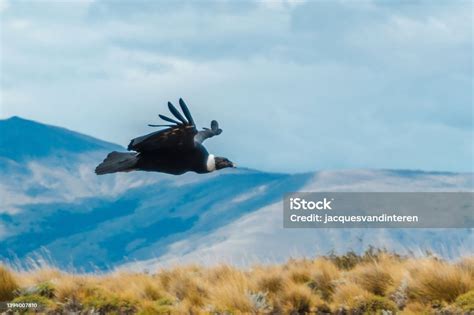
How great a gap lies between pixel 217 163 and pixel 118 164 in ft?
9.18

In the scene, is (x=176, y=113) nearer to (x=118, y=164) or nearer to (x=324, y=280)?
(x=118, y=164)

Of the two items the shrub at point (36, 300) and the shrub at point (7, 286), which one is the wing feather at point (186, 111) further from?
the shrub at point (7, 286)

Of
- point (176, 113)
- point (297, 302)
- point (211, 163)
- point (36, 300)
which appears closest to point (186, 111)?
point (176, 113)

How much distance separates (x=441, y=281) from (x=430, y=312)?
0.79m

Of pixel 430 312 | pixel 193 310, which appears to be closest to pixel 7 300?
pixel 193 310

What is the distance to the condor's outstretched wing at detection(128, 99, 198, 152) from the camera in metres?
15.0

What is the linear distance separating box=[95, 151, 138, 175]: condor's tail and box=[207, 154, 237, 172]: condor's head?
1344 mm

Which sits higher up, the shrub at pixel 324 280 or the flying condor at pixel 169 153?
the flying condor at pixel 169 153

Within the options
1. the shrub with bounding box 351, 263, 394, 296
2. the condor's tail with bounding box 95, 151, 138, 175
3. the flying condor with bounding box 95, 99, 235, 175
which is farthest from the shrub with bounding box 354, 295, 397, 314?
the condor's tail with bounding box 95, 151, 138, 175

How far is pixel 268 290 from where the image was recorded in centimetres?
1775

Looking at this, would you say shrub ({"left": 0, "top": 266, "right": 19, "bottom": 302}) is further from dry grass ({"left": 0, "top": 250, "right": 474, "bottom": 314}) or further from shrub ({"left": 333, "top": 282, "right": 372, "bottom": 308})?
shrub ({"left": 333, "top": 282, "right": 372, "bottom": 308})

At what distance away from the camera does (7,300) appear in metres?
18.1

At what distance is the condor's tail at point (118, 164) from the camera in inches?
641

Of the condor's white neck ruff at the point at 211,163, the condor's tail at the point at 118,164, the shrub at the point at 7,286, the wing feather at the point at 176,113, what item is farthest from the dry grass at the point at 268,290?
the wing feather at the point at 176,113
